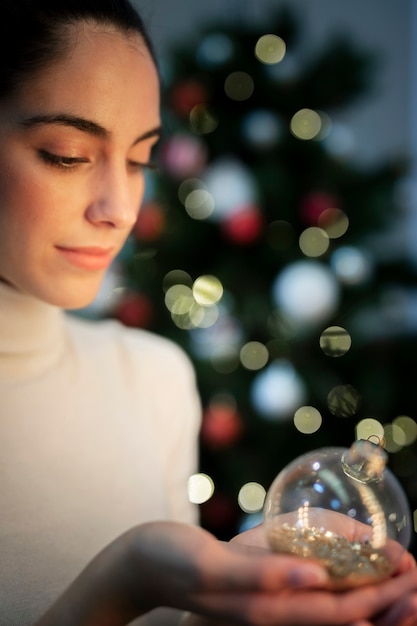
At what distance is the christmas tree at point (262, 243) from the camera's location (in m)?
2.07

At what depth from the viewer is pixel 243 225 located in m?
2.02

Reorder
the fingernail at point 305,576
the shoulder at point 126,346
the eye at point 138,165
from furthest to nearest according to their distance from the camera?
1. the shoulder at point 126,346
2. the eye at point 138,165
3. the fingernail at point 305,576

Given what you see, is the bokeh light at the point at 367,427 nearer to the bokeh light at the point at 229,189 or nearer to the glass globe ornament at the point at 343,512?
the bokeh light at the point at 229,189

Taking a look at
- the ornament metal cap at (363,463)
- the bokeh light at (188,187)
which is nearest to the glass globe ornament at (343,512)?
the ornament metal cap at (363,463)

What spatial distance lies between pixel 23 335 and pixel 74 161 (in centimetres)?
29

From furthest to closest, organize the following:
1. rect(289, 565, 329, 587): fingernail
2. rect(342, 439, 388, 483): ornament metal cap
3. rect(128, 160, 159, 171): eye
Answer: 1. rect(128, 160, 159, 171): eye
2. rect(342, 439, 388, 483): ornament metal cap
3. rect(289, 565, 329, 587): fingernail

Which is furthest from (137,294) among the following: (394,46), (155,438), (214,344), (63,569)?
(394,46)

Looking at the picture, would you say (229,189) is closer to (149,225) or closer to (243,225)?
(243,225)

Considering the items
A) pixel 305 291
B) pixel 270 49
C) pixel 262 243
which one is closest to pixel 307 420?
pixel 305 291

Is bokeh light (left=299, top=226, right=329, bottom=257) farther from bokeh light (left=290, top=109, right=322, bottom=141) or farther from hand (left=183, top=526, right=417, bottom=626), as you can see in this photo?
hand (left=183, top=526, right=417, bottom=626)

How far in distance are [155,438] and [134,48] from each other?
63 cm

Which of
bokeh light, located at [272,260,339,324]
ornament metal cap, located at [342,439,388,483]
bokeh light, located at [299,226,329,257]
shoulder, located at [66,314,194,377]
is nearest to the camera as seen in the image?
ornament metal cap, located at [342,439,388,483]

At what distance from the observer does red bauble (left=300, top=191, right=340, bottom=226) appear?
2047 millimetres

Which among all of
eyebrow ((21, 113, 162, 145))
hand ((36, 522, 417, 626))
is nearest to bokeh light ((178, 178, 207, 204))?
eyebrow ((21, 113, 162, 145))
